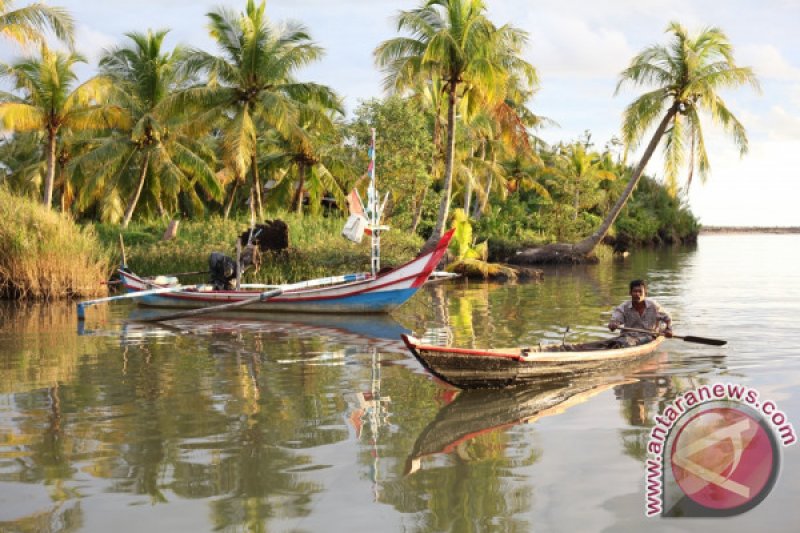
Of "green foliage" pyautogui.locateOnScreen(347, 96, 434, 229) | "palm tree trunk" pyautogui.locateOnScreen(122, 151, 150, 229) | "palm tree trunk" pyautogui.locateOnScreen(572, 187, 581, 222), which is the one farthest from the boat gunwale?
"palm tree trunk" pyautogui.locateOnScreen(572, 187, 581, 222)

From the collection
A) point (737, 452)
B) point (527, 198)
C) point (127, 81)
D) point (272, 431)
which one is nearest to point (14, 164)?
point (127, 81)

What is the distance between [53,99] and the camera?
104 feet

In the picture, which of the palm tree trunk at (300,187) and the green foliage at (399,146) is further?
the palm tree trunk at (300,187)

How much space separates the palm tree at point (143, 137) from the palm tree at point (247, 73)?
187 cm

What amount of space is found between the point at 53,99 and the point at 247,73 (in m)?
7.18

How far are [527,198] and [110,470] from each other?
50.7 m

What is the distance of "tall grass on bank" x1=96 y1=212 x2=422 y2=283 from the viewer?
28.0 meters

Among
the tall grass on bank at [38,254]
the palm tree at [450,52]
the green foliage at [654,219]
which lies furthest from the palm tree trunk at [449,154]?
the green foliage at [654,219]

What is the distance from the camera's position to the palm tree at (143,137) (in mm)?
34844

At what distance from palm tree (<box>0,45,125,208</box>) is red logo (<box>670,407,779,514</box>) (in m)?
29.1
